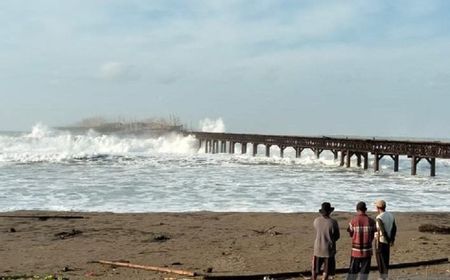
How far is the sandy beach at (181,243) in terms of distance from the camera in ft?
35.2

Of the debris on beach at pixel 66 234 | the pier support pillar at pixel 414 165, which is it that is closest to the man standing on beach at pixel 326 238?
the debris on beach at pixel 66 234

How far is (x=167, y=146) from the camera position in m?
89.4

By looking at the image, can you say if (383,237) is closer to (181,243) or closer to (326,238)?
(326,238)

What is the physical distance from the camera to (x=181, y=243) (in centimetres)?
1354

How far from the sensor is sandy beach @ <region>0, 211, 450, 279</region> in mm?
10734

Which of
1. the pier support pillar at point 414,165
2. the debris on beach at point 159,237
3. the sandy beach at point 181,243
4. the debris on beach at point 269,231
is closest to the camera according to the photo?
the sandy beach at point 181,243

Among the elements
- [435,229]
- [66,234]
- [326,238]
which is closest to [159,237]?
[66,234]

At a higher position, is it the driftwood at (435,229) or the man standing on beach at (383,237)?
the man standing on beach at (383,237)

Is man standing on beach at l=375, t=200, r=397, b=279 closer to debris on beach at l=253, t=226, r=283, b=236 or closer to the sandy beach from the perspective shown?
the sandy beach

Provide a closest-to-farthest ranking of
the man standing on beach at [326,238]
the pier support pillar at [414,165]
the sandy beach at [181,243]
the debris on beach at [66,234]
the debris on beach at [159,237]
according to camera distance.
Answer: the man standing on beach at [326,238] < the sandy beach at [181,243] < the debris on beach at [159,237] < the debris on beach at [66,234] < the pier support pillar at [414,165]

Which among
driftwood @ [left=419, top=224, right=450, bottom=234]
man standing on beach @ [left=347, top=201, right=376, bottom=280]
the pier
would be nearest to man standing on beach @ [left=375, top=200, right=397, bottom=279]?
man standing on beach @ [left=347, top=201, right=376, bottom=280]

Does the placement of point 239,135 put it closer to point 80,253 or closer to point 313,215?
point 313,215

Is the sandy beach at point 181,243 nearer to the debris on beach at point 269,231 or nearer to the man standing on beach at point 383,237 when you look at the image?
the debris on beach at point 269,231

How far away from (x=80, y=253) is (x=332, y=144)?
131 ft
